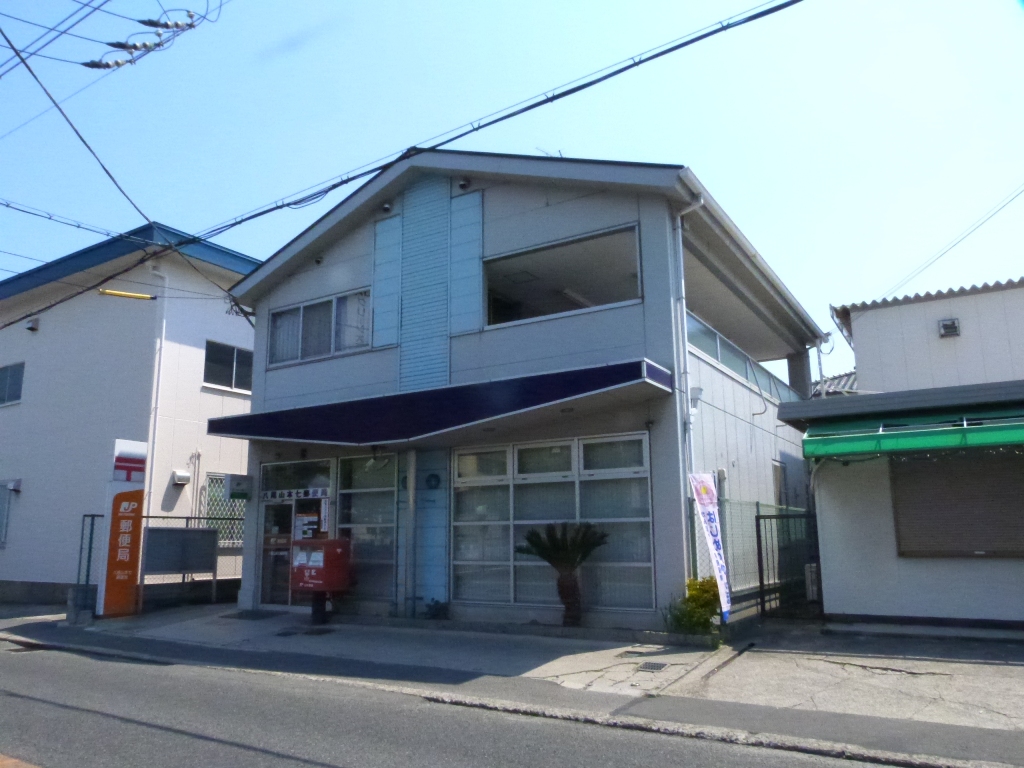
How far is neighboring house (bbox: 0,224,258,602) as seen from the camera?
18875 mm

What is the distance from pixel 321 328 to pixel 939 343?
40.6ft

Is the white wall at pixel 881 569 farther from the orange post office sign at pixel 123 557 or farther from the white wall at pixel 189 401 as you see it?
the white wall at pixel 189 401

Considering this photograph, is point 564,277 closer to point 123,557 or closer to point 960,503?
point 960,503

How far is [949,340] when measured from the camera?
17.1 m

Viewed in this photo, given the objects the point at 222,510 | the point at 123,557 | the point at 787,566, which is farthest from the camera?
the point at 222,510

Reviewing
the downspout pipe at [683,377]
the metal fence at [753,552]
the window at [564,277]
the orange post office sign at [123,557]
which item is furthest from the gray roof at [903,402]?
the orange post office sign at [123,557]

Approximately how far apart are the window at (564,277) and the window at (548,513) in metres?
2.49

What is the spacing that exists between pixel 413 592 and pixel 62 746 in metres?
7.46

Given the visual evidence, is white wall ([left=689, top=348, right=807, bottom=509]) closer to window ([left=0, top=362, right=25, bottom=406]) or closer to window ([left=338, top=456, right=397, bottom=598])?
window ([left=338, top=456, right=397, bottom=598])

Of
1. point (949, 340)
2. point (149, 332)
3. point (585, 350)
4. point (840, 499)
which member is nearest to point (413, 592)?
point (585, 350)

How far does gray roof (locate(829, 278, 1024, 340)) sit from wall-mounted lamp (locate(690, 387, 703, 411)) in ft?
23.2

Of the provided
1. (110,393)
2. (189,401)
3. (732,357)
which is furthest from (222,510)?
(732,357)

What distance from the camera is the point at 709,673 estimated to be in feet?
30.4

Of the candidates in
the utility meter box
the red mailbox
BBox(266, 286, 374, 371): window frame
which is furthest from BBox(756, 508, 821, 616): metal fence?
the utility meter box
